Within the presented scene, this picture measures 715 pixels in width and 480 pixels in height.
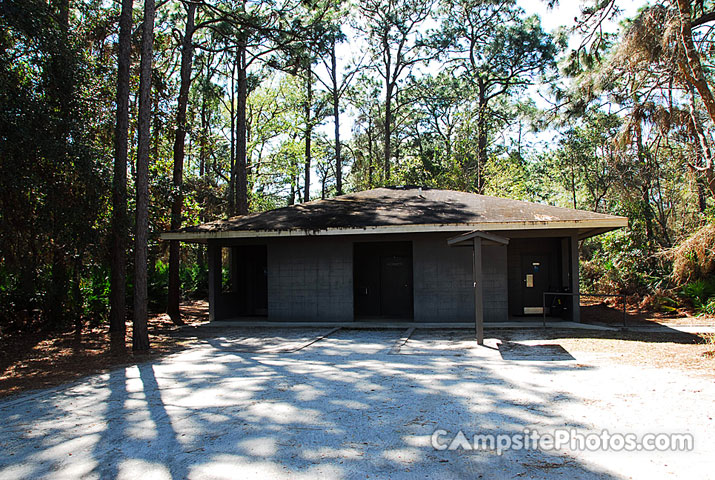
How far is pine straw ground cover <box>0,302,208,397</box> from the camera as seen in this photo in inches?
295

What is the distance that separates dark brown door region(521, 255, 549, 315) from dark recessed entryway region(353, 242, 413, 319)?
336 cm

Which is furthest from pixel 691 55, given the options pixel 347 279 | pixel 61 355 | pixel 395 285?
pixel 61 355

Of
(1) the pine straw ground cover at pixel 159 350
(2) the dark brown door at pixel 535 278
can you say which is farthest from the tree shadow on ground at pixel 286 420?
(2) the dark brown door at pixel 535 278

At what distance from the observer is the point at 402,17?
2727 cm

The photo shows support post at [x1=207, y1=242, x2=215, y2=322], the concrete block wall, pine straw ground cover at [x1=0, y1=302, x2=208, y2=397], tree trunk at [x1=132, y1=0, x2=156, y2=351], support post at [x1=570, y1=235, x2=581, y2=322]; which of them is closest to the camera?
pine straw ground cover at [x1=0, y1=302, x2=208, y2=397]

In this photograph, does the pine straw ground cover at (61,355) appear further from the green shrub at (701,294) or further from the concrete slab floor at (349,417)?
the green shrub at (701,294)

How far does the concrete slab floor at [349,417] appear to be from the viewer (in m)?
3.58

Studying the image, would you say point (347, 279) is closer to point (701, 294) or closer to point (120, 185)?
point (120, 185)

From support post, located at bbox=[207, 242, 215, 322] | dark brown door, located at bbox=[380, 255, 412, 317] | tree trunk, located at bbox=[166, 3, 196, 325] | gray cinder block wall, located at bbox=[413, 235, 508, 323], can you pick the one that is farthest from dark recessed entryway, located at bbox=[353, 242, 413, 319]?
tree trunk, located at bbox=[166, 3, 196, 325]

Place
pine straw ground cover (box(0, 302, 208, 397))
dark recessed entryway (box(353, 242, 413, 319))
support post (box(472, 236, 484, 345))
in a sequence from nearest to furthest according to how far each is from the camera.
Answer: pine straw ground cover (box(0, 302, 208, 397))
support post (box(472, 236, 484, 345))
dark recessed entryway (box(353, 242, 413, 319))

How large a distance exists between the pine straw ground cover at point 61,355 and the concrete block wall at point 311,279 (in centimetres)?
293

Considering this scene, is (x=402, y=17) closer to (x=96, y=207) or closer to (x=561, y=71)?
(x=561, y=71)

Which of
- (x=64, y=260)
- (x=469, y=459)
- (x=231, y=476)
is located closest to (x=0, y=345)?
(x=64, y=260)

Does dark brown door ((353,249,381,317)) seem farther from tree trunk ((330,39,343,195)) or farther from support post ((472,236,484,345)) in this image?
tree trunk ((330,39,343,195))
